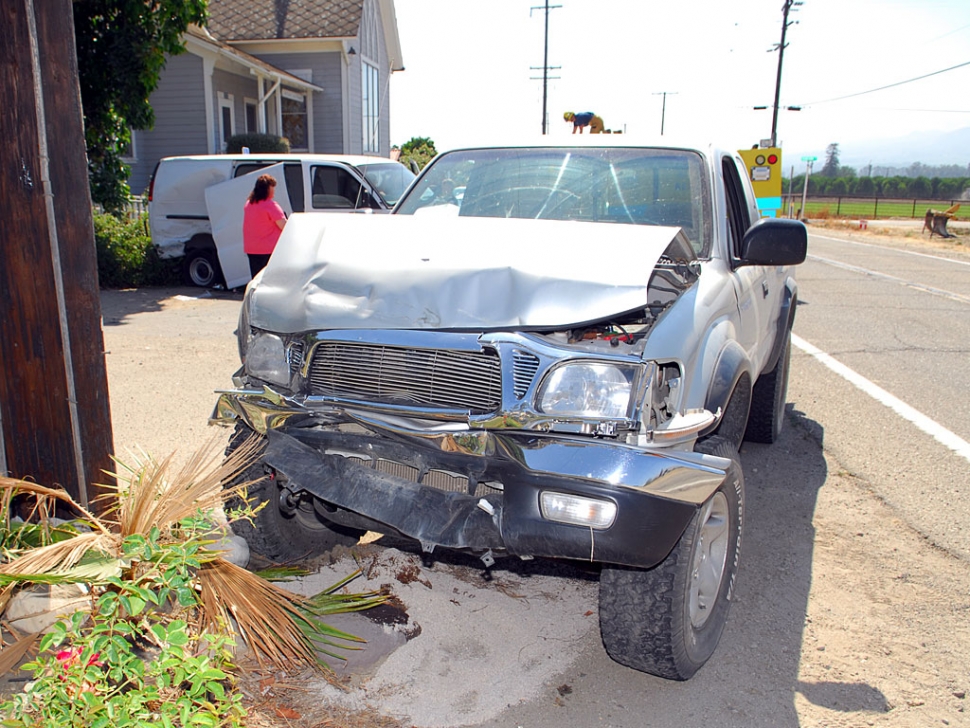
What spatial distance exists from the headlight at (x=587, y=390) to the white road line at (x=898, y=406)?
3.95 m

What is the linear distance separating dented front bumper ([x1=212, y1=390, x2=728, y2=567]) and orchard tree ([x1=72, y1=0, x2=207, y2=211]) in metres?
10.7

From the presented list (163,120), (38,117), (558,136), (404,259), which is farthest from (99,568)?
(163,120)

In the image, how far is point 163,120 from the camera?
1953 cm

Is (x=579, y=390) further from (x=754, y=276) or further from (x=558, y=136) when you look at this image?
(x=558, y=136)

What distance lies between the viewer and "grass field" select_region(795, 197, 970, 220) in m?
48.1

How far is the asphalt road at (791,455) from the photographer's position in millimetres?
3035

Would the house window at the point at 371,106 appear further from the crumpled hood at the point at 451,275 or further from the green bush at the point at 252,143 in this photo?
the crumpled hood at the point at 451,275

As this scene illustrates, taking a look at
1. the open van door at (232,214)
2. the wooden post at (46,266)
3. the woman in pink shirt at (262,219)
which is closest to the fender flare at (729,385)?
the wooden post at (46,266)

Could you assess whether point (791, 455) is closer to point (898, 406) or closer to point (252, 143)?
point (898, 406)

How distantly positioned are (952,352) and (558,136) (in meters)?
6.22

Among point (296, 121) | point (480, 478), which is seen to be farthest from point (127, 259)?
point (296, 121)

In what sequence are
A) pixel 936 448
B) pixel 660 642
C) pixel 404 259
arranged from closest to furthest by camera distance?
pixel 660 642
pixel 404 259
pixel 936 448

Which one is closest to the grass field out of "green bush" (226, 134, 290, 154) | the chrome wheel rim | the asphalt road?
"green bush" (226, 134, 290, 154)

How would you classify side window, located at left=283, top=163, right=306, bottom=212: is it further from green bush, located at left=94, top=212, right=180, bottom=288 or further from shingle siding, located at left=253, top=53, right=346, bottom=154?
shingle siding, located at left=253, top=53, right=346, bottom=154
